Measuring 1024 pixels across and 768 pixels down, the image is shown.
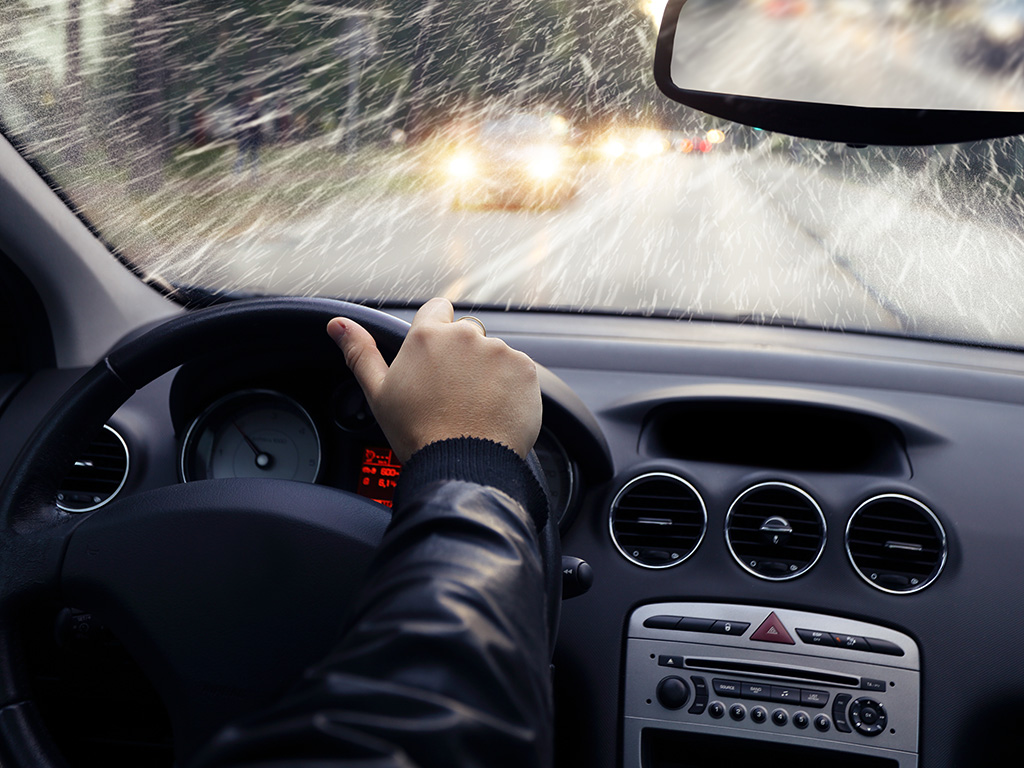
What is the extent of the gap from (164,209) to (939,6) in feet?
9.36

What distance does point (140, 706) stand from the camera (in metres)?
2.06

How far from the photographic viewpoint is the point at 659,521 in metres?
2.16

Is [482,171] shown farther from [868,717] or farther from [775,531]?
[868,717]

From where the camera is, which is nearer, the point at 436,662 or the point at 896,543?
the point at 436,662

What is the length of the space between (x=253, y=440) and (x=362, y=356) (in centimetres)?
123

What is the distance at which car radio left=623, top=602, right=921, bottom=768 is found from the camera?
1.99 metres

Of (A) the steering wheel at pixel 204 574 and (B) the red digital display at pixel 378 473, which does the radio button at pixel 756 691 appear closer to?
(A) the steering wheel at pixel 204 574

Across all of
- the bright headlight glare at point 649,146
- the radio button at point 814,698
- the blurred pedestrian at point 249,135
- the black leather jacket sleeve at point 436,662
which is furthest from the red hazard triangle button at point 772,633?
the bright headlight glare at point 649,146

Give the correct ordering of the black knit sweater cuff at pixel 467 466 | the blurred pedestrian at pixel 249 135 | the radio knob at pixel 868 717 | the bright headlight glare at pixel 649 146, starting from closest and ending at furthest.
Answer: the black knit sweater cuff at pixel 467 466
the radio knob at pixel 868 717
the blurred pedestrian at pixel 249 135
the bright headlight glare at pixel 649 146

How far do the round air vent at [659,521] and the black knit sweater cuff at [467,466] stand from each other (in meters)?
1.12

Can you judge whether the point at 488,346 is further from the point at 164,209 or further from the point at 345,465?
the point at 164,209

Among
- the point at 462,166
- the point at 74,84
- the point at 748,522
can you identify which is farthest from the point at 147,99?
the point at 462,166

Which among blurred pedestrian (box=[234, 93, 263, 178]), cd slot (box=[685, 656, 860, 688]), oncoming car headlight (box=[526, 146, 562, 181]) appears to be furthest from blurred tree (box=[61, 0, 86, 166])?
oncoming car headlight (box=[526, 146, 562, 181])

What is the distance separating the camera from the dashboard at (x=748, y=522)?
2018 mm
